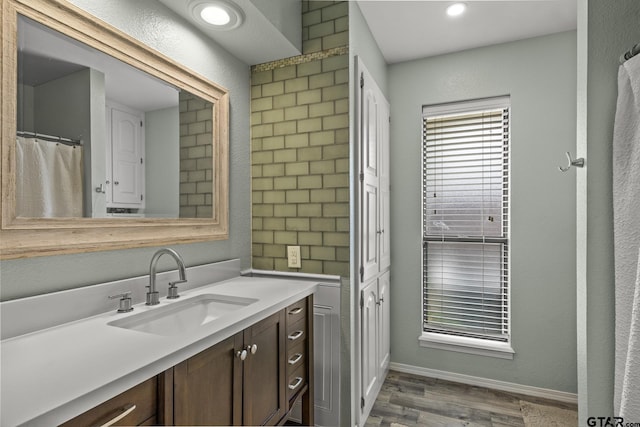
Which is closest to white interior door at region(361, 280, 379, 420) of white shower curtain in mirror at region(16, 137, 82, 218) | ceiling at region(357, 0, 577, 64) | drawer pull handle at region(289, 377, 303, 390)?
drawer pull handle at region(289, 377, 303, 390)

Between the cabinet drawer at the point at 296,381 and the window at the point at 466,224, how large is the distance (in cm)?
134

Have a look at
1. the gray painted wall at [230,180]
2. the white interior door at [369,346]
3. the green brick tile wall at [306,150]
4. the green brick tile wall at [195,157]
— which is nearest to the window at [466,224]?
the white interior door at [369,346]

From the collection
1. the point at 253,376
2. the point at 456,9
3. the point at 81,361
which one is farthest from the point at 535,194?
the point at 81,361

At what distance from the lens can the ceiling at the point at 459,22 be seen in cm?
210

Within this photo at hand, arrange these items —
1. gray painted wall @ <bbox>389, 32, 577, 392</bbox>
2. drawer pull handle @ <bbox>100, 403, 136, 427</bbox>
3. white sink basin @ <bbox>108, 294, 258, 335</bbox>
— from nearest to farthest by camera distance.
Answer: drawer pull handle @ <bbox>100, 403, 136, 427</bbox> → white sink basin @ <bbox>108, 294, 258, 335</bbox> → gray painted wall @ <bbox>389, 32, 577, 392</bbox>

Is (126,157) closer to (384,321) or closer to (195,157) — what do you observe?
(195,157)

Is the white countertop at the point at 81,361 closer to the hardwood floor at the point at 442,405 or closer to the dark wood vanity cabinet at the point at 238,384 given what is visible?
the dark wood vanity cabinet at the point at 238,384

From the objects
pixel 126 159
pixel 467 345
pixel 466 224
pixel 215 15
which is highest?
pixel 215 15

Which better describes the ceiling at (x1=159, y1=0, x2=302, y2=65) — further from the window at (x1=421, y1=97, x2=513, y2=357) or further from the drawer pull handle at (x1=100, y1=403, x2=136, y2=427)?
the drawer pull handle at (x1=100, y1=403, x2=136, y2=427)

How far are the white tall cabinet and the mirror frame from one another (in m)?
0.88

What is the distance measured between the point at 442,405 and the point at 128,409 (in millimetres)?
2206

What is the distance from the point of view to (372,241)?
2.26 meters

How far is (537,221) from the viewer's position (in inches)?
96.3

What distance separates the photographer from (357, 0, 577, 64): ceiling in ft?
6.89
